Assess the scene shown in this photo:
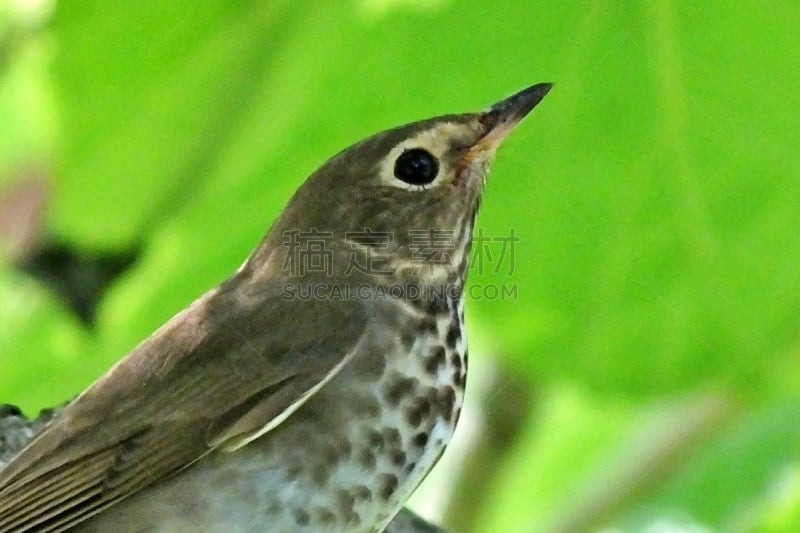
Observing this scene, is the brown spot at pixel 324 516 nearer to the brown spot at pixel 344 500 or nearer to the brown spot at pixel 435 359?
the brown spot at pixel 344 500

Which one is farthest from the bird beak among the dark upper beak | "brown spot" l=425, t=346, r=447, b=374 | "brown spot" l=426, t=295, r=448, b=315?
"brown spot" l=425, t=346, r=447, b=374

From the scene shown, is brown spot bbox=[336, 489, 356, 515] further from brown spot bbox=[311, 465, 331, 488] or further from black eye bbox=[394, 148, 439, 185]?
black eye bbox=[394, 148, 439, 185]

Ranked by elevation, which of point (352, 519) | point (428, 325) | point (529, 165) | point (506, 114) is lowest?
point (352, 519)

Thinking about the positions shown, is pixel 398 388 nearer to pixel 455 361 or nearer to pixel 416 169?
pixel 455 361

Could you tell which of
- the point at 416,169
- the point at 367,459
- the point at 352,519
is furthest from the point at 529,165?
the point at 352,519

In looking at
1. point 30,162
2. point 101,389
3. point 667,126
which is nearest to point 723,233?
point 667,126

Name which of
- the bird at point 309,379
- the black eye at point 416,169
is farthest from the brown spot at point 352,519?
the black eye at point 416,169
